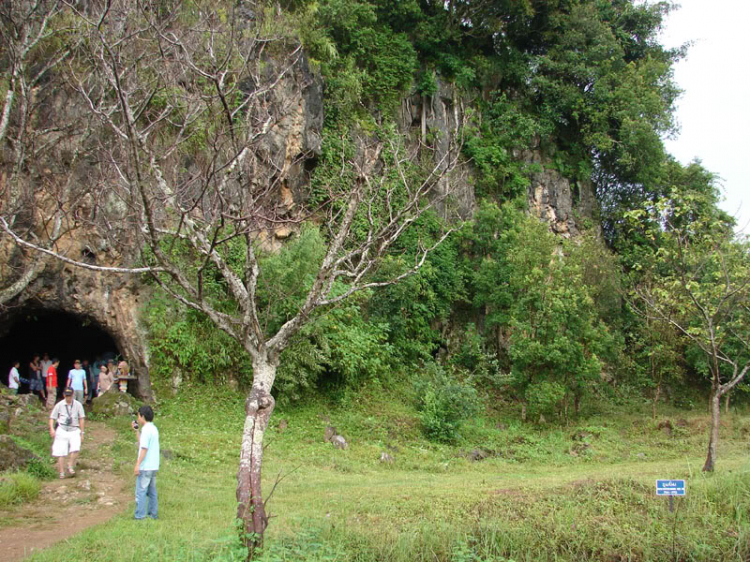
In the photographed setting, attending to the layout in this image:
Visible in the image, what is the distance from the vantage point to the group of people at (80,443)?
7.77m

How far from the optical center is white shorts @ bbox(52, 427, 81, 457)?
31.0 ft

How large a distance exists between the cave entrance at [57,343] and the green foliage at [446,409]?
395 inches

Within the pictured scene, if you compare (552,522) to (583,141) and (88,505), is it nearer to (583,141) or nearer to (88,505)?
(88,505)

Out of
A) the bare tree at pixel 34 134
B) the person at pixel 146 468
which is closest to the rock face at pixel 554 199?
the bare tree at pixel 34 134

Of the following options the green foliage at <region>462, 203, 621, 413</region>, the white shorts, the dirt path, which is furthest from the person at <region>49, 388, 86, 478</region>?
the green foliage at <region>462, 203, 621, 413</region>

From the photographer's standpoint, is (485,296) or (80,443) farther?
(485,296)

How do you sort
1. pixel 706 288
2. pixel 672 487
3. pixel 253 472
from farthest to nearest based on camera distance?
pixel 706 288 < pixel 672 487 < pixel 253 472

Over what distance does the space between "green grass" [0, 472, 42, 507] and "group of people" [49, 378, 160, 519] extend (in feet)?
2.68

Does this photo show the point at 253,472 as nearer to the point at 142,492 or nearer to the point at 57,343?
the point at 142,492

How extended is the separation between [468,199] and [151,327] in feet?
47.2

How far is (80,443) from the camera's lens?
967 cm

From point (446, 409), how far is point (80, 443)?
30.4 ft

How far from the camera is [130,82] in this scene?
12625mm

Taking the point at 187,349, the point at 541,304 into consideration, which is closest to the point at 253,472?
the point at 187,349
